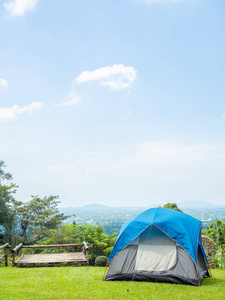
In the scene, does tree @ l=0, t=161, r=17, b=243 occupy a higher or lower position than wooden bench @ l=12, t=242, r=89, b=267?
higher

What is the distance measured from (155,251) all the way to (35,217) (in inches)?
1092

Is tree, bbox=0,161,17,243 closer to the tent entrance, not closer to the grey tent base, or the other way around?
the grey tent base

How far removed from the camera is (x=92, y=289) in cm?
759

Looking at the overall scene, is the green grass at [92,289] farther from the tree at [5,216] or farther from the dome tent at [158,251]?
the tree at [5,216]

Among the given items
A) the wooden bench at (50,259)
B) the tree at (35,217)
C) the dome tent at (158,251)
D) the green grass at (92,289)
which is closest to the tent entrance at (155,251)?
the dome tent at (158,251)

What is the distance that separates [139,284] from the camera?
8188mm

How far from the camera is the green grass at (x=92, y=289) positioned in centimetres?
690

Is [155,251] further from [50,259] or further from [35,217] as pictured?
[35,217]

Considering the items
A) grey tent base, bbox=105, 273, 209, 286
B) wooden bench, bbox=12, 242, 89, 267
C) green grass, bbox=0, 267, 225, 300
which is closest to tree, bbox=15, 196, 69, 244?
wooden bench, bbox=12, 242, 89, 267

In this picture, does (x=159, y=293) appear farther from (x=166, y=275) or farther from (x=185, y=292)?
(x=166, y=275)

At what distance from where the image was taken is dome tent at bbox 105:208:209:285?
856cm

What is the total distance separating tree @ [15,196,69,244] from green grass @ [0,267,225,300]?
911 inches

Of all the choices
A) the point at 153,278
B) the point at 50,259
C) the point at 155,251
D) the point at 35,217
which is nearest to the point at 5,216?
the point at 35,217

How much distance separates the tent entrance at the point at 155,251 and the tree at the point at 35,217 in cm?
2377
